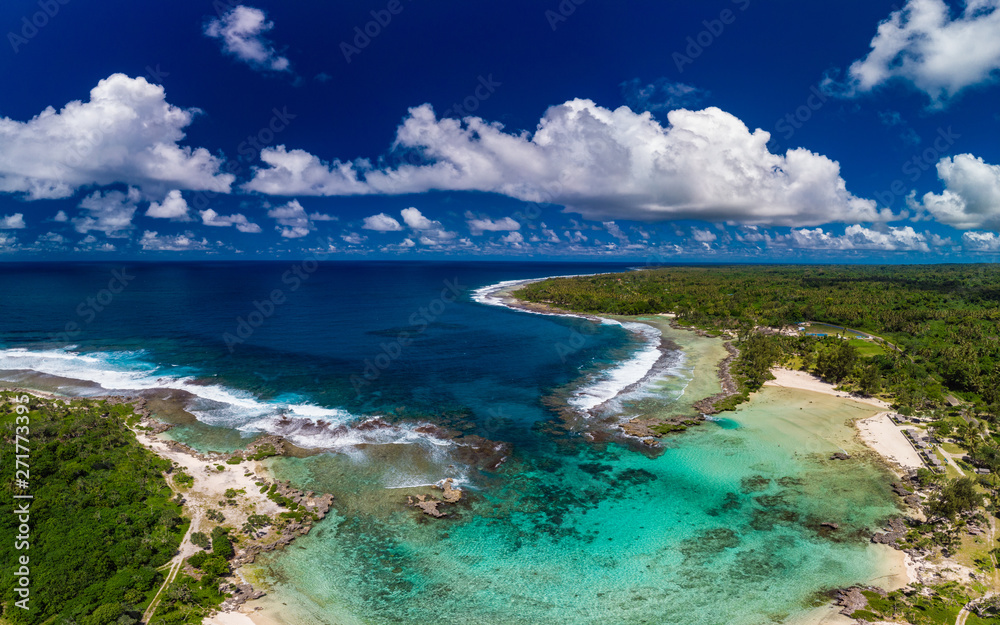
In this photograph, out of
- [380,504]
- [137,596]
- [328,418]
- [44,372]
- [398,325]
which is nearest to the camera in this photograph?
[137,596]

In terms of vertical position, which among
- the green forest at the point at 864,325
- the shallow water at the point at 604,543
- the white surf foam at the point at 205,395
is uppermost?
the green forest at the point at 864,325

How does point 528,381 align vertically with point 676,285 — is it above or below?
below

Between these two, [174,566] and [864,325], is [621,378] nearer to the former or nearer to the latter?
[174,566]

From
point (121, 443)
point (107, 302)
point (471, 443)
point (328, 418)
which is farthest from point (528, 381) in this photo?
point (107, 302)

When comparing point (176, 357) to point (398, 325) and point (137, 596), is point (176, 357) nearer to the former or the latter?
point (398, 325)

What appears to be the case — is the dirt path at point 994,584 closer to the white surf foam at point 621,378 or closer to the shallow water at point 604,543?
the shallow water at point 604,543

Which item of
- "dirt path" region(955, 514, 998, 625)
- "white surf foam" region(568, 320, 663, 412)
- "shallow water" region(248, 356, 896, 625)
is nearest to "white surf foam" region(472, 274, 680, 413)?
"white surf foam" region(568, 320, 663, 412)

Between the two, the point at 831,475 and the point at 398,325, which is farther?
the point at 398,325

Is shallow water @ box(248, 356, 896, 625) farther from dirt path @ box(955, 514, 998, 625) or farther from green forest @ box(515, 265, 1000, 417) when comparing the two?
green forest @ box(515, 265, 1000, 417)

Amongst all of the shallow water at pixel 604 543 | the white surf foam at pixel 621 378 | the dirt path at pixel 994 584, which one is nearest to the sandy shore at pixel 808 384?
the shallow water at pixel 604 543
